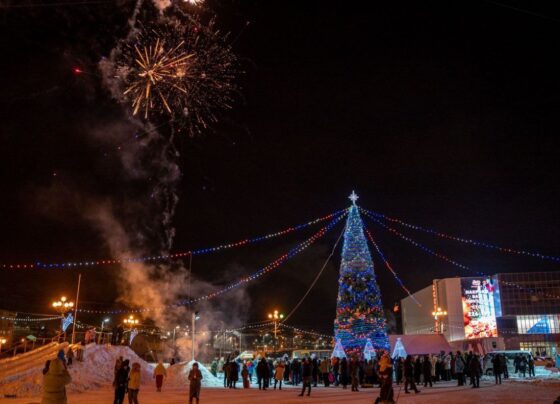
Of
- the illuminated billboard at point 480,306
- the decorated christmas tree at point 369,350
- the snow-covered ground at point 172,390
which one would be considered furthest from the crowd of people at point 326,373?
the illuminated billboard at point 480,306

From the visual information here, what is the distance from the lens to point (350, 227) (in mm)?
31047

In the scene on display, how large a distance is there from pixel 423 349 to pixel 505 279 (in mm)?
43682

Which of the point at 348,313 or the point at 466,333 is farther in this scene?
the point at 466,333

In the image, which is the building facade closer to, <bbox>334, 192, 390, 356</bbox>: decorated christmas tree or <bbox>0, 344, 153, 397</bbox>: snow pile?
<bbox>334, 192, 390, 356</bbox>: decorated christmas tree

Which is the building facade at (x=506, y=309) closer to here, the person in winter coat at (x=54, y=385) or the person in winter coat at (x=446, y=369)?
the person in winter coat at (x=446, y=369)

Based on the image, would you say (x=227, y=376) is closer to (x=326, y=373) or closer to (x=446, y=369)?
(x=326, y=373)

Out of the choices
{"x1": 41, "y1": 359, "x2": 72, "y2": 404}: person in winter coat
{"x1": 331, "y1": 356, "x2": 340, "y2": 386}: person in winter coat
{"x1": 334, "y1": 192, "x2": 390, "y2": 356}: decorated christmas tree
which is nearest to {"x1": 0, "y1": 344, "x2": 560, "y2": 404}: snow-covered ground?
{"x1": 331, "y1": 356, "x2": 340, "y2": 386}: person in winter coat

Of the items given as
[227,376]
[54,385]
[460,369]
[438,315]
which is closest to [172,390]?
[227,376]

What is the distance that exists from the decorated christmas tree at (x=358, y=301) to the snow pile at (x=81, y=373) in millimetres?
11250

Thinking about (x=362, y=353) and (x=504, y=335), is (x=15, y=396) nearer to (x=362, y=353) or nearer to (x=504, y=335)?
(x=362, y=353)

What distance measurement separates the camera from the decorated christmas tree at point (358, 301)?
29734mm

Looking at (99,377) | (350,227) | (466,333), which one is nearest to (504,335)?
(466,333)

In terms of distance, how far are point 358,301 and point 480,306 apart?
148 ft

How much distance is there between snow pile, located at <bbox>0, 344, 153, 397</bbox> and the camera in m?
17.5
